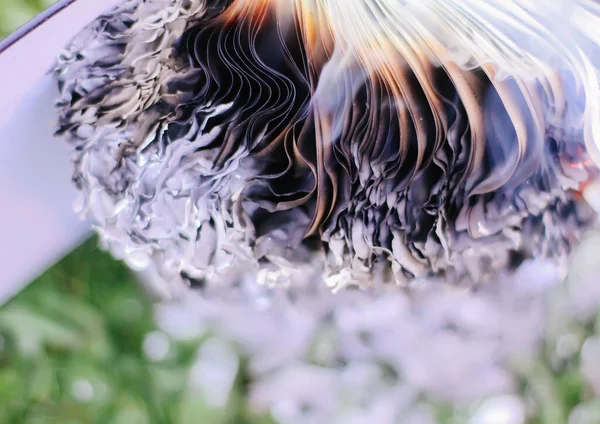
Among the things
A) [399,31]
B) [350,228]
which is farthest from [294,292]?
[399,31]

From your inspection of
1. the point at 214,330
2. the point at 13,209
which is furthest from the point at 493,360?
the point at 13,209

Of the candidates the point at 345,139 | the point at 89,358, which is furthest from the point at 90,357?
the point at 345,139

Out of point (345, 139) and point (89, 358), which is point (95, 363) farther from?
point (345, 139)

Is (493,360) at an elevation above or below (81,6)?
below

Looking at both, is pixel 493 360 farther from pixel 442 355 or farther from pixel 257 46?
pixel 257 46

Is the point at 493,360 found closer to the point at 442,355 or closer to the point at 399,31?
the point at 442,355

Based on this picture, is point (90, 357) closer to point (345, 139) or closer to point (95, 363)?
point (95, 363)
